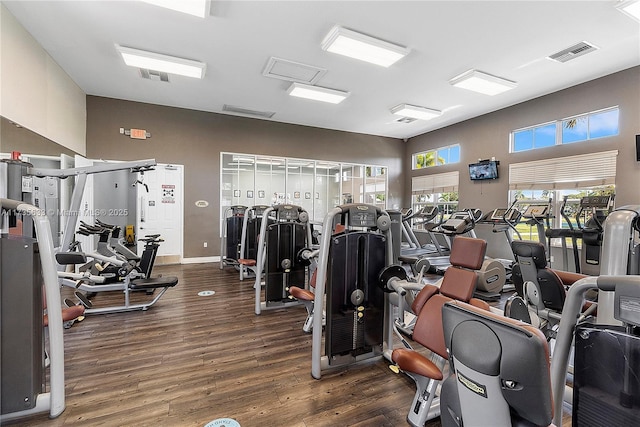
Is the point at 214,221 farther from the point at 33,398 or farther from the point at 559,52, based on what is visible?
the point at 559,52

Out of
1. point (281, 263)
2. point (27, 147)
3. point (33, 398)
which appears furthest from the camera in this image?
point (281, 263)

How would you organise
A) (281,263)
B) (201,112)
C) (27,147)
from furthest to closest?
(201,112)
(281,263)
(27,147)

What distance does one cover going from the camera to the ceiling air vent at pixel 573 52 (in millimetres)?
4064

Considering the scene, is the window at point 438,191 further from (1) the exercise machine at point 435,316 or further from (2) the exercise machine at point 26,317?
(2) the exercise machine at point 26,317

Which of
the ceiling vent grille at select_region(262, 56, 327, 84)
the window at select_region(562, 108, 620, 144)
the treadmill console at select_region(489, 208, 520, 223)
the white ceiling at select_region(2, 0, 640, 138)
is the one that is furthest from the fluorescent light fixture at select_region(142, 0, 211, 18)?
the window at select_region(562, 108, 620, 144)

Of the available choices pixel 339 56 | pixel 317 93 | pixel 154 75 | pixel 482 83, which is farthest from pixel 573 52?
pixel 154 75

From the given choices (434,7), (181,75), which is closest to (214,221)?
(181,75)

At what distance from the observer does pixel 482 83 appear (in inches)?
207

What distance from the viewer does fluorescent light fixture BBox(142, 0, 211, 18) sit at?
3.00 meters

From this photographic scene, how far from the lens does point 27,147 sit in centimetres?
369

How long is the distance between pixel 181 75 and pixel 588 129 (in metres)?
7.37

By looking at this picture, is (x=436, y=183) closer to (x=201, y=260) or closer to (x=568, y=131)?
(x=568, y=131)

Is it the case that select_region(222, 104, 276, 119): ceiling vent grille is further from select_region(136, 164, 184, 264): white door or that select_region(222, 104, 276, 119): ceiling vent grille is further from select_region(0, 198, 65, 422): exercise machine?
select_region(0, 198, 65, 422): exercise machine

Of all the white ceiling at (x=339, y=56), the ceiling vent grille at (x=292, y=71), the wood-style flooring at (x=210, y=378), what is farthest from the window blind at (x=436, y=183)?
the wood-style flooring at (x=210, y=378)
